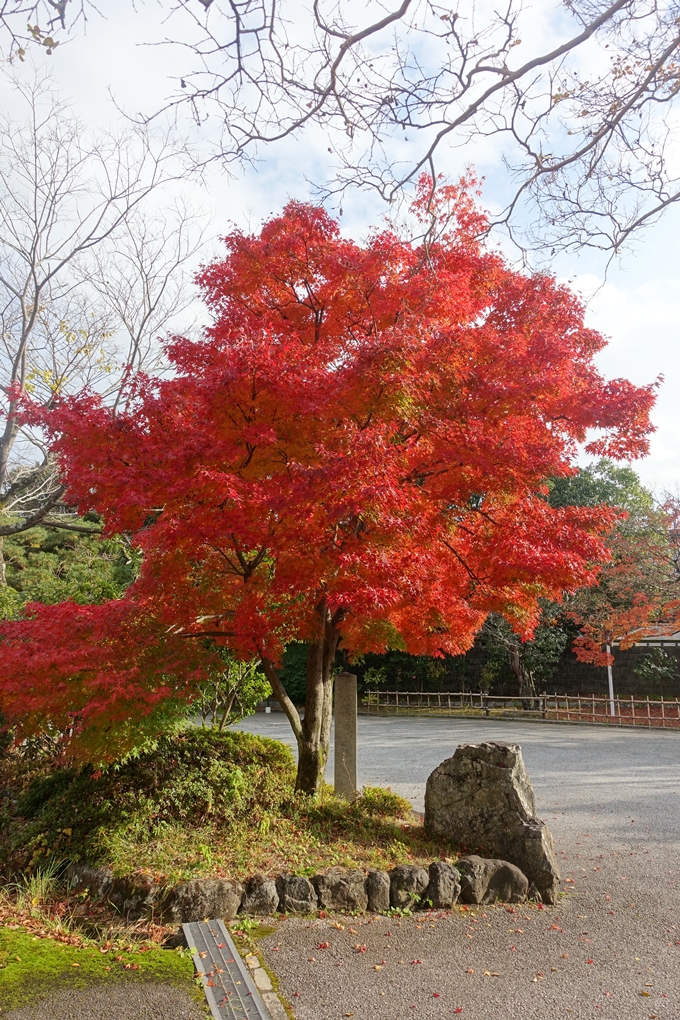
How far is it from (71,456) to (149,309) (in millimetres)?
4238

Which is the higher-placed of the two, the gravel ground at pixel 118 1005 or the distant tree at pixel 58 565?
the distant tree at pixel 58 565

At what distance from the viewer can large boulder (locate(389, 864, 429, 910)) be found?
16.9 ft

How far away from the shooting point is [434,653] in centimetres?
755

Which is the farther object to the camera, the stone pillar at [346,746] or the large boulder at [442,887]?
the stone pillar at [346,746]

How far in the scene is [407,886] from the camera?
5.17 m

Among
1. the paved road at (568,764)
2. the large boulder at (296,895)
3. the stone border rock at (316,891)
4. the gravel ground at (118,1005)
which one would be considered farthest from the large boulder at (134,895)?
the paved road at (568,764)

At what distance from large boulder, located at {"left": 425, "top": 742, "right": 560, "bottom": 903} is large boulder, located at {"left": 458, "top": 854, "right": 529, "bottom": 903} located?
0.17 meters

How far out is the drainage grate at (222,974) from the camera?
3.62m

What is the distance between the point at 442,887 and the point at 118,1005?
2456mm

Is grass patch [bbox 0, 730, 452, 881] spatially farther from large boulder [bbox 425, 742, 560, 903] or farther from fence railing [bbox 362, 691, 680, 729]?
fence railing [bbox 362, 691, 680, 729]

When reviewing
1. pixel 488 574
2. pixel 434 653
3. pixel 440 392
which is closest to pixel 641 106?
pixel 440 392

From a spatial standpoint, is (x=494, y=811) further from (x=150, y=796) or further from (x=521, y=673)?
(x=521, y=673)

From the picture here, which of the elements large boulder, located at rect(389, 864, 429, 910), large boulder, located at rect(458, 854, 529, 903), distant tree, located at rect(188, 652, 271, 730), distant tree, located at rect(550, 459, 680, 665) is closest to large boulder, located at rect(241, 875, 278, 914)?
large boulder, located at rect(389, 864, 429, 910)

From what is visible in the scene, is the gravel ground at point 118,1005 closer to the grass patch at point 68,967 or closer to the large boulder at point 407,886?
the grass patch at point 68,967
